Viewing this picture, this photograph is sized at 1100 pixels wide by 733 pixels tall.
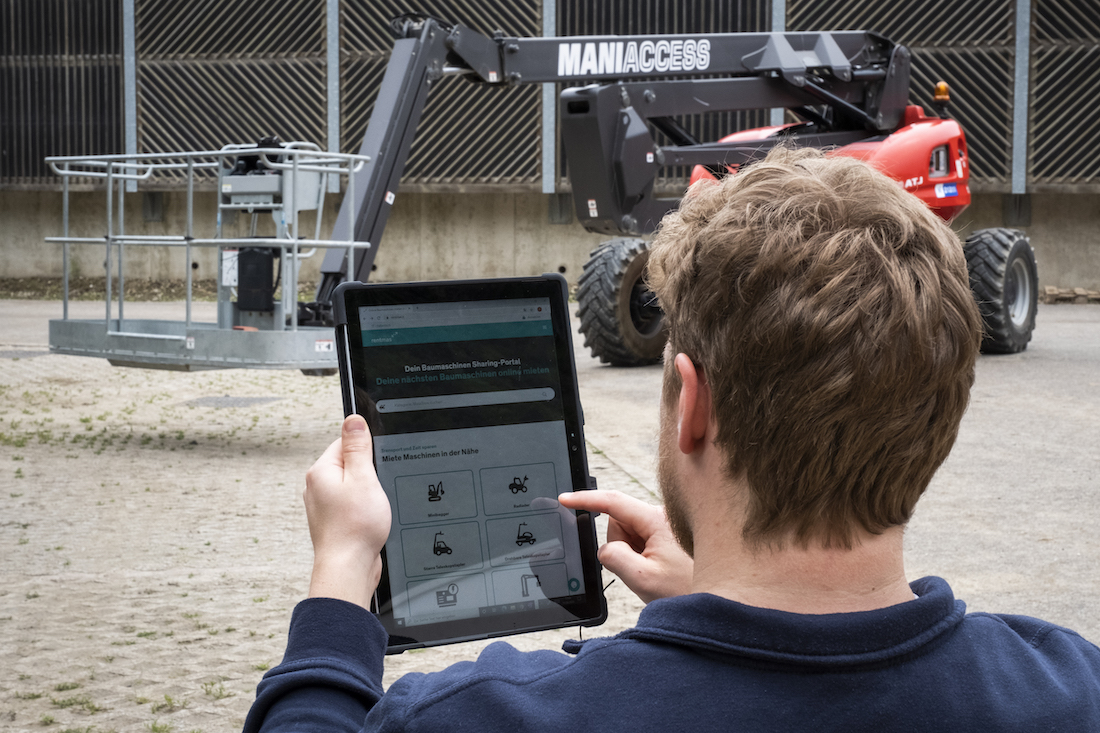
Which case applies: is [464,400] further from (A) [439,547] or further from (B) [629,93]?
(B) [629,93]

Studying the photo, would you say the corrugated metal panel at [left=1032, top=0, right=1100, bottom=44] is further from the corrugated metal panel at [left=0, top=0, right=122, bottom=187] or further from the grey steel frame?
the corrugated metal panel at [left=0, top=0, right=122, bottom=187]

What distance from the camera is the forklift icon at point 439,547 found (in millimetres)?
1310

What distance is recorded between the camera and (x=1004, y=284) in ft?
32.9

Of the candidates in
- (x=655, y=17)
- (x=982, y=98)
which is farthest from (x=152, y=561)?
(x=982, y=98)

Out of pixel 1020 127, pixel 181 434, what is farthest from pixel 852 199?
pixel 1020 127

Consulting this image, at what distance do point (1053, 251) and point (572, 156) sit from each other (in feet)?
47.0

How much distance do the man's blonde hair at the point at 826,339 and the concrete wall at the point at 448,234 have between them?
19367 millimetres

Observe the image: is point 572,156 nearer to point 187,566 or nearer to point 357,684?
point 187,566

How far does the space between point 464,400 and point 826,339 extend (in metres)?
0.53

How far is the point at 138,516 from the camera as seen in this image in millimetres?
4895

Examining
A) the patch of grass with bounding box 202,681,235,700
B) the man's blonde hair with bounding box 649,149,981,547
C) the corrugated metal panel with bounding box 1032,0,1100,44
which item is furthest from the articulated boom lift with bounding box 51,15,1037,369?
the corrugated metal panel with bounding box 1032,0,1100,44

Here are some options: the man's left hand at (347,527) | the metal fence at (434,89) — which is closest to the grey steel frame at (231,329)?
the man's left hand at (347,527)

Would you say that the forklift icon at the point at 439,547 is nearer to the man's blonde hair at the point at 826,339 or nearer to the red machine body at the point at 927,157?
the man's blonde hair at the point at 826,339

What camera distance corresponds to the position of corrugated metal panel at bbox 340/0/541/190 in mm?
20000
